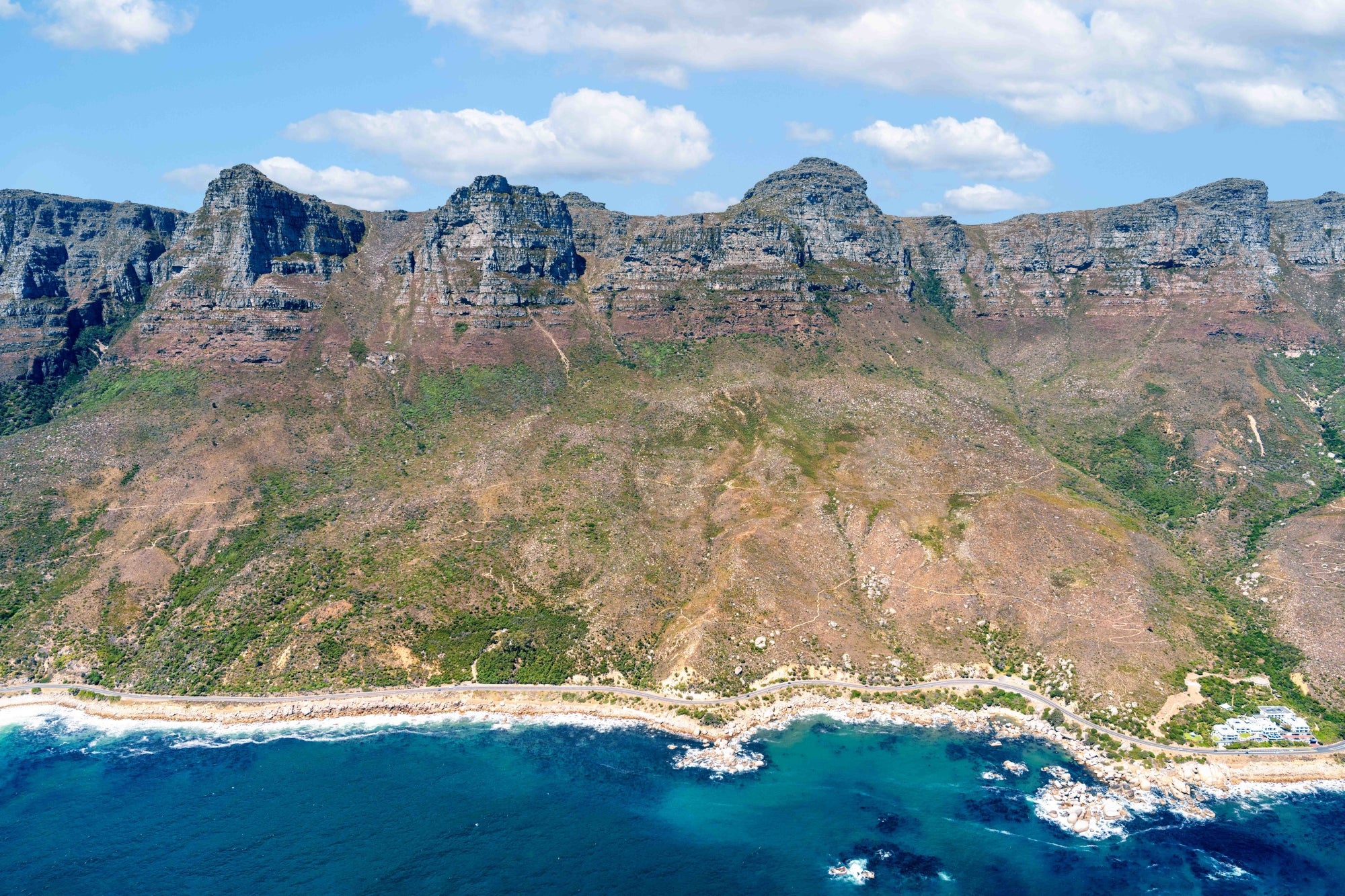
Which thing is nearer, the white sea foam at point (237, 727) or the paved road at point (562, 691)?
the white sea foam at point (237, 727)

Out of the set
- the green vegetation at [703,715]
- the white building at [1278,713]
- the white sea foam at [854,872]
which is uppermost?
the white building at [1278,713]

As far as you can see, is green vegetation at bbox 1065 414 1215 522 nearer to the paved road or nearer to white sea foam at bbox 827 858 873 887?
the paved road

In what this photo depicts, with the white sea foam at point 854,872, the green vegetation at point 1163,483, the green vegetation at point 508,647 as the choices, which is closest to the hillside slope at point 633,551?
the green vegetation at point 508,647

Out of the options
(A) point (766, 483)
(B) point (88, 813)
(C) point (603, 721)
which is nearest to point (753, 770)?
(C) point (603, 721)

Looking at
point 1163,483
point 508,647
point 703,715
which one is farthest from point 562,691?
point 1163,483

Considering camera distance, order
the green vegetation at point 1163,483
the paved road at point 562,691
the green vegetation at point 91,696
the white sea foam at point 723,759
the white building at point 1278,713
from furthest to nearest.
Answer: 1. the green vegetation at point 1163,483
2. the green vegetation at point 91,696
3. the paved road at point 562,691
4. the white building at point 1278,713
5. the white sea foam at point 723,759

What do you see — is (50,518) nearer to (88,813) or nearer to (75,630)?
(75,630)

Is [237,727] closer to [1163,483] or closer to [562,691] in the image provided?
[562,691]

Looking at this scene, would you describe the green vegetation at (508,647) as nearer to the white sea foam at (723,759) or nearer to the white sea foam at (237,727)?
the white sea foam at (237,727)
